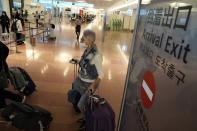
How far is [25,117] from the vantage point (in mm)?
2352

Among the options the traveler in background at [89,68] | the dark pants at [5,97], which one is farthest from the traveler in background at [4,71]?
the traveler in background at [89,68]

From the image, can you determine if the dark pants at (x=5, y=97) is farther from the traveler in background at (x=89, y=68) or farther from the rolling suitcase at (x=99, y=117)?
the rolling suitcase at (x=99, y=117)

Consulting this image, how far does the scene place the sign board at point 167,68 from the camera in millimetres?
626

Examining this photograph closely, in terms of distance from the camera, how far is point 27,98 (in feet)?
11.3

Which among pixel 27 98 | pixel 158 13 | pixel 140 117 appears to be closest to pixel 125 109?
pixel 140 117

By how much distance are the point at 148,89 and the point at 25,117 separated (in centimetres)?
205

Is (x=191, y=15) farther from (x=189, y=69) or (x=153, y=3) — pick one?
(x=153, y=3)

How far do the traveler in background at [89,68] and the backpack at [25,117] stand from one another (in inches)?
28.6

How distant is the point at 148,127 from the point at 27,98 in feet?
10.2

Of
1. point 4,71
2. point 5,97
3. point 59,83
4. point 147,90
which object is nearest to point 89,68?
point 147,90

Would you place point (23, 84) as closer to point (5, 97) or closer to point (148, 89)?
point (5, 97)

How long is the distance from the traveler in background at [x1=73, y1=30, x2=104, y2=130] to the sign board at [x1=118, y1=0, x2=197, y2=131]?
78cm

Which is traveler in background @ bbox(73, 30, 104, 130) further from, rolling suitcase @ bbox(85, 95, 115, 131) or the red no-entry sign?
the red no-entry sign

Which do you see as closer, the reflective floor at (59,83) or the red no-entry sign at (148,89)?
the red no-entry sign at (148,89)
